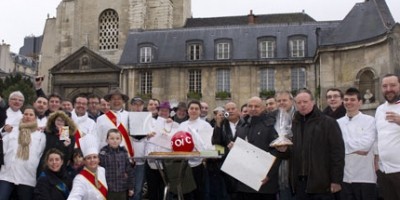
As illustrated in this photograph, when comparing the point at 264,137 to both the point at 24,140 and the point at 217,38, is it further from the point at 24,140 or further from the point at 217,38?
the point at 217,38

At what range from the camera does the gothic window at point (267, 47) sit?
1188 inches

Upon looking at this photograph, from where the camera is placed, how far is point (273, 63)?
2936 cm

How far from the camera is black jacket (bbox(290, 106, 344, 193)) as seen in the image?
6.08m

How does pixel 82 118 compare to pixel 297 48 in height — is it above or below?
below

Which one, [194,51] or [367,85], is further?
[194,51]

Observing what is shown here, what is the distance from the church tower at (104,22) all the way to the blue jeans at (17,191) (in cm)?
3044

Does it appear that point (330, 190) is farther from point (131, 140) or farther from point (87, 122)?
point (87, 122)

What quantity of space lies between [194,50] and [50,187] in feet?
82.7

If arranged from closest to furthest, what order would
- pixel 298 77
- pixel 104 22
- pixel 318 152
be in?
pixel 318 152, pixel 298 77, pixel 104 22

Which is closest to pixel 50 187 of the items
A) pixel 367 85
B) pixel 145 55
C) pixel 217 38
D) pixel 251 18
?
pixel 367 85

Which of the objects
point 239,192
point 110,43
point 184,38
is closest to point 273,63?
point 184,38

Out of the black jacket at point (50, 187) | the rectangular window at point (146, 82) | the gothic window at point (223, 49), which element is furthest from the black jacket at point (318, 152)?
the gothic window at point (223, 49)

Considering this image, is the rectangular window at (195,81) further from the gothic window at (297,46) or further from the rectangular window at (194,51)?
the gothic window at (297,46)

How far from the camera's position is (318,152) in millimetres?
6164
